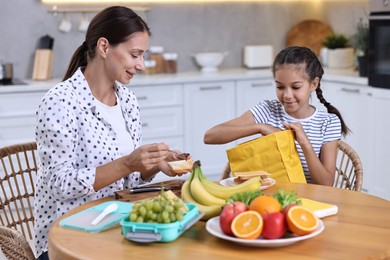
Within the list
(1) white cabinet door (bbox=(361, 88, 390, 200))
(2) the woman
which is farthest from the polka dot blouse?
(1) white cabinet door (bbox=(361, 88, 390, 200))

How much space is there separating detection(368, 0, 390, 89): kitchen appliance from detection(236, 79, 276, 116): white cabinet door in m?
0.99

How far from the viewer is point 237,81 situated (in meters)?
5.33

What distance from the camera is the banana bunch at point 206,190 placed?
2.03m

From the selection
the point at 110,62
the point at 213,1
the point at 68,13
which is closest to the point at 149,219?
the point at 110,62

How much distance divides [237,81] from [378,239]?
11.9 feet

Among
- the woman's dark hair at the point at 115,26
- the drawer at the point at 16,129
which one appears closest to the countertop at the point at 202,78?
the drawer at the point at 16,129

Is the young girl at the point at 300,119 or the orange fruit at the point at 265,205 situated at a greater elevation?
the young girl at the point at 300,119

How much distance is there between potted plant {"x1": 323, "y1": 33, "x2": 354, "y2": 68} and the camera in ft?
17.8

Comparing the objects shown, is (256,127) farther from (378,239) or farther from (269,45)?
(269,45)

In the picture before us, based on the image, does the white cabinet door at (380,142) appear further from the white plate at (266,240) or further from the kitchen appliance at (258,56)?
the white plate at (266,240)

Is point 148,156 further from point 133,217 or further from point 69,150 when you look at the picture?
point 133,217

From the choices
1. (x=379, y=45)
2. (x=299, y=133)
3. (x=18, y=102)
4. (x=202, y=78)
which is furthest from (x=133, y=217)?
(x=202, y=78)

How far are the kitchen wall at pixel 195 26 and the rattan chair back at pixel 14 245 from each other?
3.18 m

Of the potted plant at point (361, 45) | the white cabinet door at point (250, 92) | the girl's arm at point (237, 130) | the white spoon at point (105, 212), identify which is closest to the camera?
the white spoon at point (105, 212)
